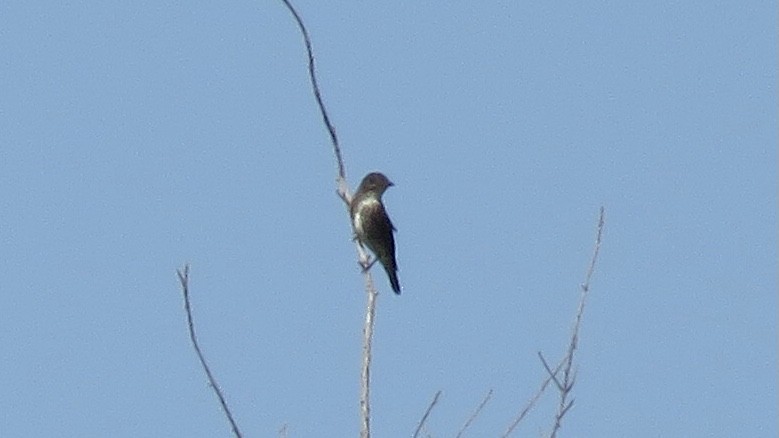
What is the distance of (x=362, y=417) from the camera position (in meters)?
5.17

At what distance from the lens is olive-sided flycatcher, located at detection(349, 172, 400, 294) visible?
10.2 meters

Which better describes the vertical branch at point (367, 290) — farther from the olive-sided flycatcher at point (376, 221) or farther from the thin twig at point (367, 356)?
the olive-sided flycatcher at point (376, 221)

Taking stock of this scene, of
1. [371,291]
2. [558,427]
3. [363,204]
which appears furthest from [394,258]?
[558,427]

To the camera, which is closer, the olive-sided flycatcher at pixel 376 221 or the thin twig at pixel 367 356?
the thin twig at pixel 367 356

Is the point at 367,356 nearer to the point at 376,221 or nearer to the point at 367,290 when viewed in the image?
the point at 367,290

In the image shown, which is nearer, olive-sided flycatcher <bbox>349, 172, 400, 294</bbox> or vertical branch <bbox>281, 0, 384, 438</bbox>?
vertical branch <bbox>281, 0, 384, 438</bbox>

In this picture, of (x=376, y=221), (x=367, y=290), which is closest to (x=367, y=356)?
(x=367, y=290)

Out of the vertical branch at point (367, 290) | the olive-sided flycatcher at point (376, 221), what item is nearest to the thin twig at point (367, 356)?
the vertical branch at point (367, 290)

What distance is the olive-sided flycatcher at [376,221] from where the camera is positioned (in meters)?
10.2

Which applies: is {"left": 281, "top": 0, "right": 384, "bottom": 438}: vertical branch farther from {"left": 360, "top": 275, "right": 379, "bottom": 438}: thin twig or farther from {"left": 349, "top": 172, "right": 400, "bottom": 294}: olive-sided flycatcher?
{"left": 349, "top": 172, "right": 400, "bottom": 294}: olive-sided flycatcher

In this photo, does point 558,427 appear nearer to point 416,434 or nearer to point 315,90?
point 416,434

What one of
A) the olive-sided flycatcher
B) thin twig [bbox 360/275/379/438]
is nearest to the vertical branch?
thin twig [bbox 360/275/379/438]

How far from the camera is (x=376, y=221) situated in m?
10.3

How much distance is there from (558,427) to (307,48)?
1.59 meters
